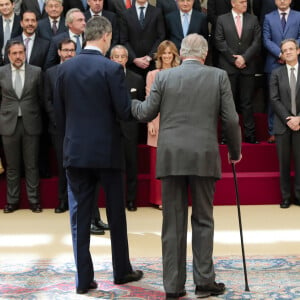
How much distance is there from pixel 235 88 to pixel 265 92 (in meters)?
0.73

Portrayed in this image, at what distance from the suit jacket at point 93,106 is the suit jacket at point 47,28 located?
3.47m

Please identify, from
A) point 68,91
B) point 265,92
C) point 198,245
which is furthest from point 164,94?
point 265,92

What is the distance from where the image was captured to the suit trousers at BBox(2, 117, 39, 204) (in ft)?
23.7

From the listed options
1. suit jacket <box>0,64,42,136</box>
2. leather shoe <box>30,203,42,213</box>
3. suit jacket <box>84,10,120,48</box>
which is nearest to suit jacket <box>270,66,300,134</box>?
suit jacket <box>84,10,120,48</box>

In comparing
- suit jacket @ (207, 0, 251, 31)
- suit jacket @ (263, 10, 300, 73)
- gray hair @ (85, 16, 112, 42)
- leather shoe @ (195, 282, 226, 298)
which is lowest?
leather shoe @ (195, 282, 226, 298)

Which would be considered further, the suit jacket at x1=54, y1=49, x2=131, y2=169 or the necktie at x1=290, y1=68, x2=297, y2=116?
the necktie at x1=290, y1=68, x2=297, y2=116

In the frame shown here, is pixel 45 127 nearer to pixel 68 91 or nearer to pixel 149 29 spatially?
pixel 149 29

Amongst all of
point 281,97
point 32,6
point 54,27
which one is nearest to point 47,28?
point 54,27

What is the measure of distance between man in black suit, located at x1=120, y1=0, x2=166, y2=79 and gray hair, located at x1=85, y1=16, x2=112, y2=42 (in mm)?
3601

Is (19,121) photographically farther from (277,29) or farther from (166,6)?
(277,29)

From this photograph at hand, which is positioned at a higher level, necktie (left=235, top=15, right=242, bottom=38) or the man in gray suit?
necktie (left=235, top=15, right=242, bottom=38)

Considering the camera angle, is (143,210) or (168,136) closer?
(168,136)

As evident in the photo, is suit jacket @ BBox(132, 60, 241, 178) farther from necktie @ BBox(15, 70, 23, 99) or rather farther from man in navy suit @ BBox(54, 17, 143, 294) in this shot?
necktie @ BBox(15, 70, 23, 99)

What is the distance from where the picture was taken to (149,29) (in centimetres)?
807
